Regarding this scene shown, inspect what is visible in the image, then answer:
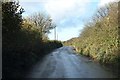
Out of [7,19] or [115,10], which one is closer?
[7,19]

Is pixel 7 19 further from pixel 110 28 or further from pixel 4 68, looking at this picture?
pixel 110 28

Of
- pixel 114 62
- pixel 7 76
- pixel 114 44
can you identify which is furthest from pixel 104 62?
pixel 7 76

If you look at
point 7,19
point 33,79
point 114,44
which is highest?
point 7,19

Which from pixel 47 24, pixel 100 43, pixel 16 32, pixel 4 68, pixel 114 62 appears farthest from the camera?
pixel 47 24

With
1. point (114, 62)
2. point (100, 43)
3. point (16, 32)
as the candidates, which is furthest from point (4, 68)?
point (100, 43)

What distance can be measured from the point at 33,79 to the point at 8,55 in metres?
4.02

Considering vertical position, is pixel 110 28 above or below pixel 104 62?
above

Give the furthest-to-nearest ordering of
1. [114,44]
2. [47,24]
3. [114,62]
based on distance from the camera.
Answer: [47,24] < [114,44] < [114,62]

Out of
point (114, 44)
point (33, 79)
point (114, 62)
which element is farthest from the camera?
point (114, 44)

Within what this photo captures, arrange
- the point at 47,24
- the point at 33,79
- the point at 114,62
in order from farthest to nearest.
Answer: the point at 47,24 → the point at 114,62 → the point at 33,79

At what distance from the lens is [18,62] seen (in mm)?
24609

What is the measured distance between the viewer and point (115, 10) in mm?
29922

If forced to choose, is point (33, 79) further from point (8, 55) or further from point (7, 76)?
point (8, 55)

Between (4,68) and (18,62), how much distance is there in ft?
14.6
